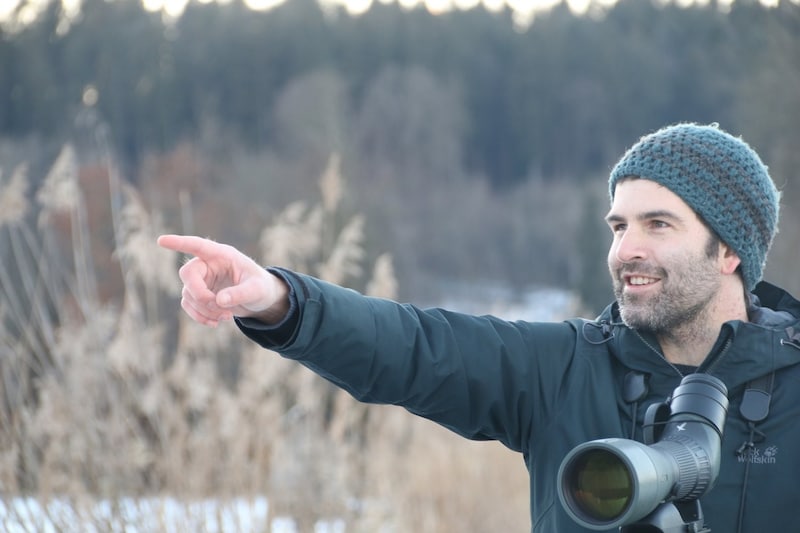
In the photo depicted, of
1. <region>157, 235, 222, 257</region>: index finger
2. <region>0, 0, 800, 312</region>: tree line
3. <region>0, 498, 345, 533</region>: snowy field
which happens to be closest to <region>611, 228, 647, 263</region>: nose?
<region>157, 235, 222, 257</region>: index finger

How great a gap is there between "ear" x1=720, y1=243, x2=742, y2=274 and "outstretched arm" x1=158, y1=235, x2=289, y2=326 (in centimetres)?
96

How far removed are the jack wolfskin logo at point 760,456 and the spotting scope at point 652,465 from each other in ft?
0.52

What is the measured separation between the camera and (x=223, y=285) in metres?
1.94

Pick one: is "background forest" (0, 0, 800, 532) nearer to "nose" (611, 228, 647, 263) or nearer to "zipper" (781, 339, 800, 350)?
"nose" (611, 228, 647, 263)

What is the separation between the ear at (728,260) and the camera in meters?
2.30

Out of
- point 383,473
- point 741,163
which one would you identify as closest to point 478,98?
point 383,473

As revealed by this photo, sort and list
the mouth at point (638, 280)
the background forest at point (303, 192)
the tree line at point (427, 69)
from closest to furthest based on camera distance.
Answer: the mouth at point (638, 280) → the background forest at point (303, 192) → the tree line at point (427, 69)

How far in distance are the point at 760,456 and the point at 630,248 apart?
0.48 meters

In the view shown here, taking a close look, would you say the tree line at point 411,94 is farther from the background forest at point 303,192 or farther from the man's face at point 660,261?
the man's face at point 660,261

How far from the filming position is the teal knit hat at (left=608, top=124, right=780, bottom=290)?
2.25 meters

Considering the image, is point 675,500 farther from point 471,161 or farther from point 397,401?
point 471,161

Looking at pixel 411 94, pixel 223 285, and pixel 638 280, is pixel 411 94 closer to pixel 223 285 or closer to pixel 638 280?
pixel 638 280

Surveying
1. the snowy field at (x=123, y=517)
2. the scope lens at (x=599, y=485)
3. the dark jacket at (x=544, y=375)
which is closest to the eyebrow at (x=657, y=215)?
the dark jacket at (x=544, y=375)

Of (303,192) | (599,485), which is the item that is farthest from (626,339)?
(303,192)
